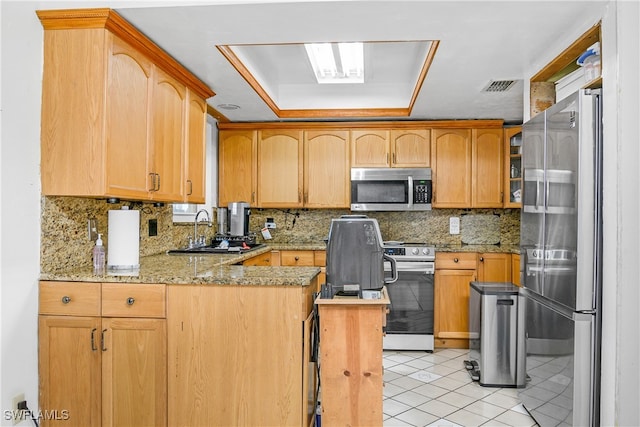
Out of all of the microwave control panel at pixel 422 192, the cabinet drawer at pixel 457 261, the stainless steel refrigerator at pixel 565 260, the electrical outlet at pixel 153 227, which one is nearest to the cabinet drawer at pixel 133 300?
the electrical outlet at pixel 153 227

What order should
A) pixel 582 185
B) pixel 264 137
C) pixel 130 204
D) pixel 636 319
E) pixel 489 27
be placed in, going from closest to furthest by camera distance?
pixel 636 319 → pixel 582 185 → pixel 489 27 → pixel 130 204 → pixel 264 137

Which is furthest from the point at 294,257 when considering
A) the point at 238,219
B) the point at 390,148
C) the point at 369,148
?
the point at 390,148

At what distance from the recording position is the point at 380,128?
4441 mm

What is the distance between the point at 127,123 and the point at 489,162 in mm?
3402

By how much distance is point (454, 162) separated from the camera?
14.5ft

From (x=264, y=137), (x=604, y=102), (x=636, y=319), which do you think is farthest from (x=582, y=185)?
(x=264, y=137)

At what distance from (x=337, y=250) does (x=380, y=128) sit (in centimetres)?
256

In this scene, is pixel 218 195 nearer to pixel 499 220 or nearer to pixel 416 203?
pixel 416 203

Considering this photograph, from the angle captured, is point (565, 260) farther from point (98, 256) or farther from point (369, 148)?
point (369, 148)

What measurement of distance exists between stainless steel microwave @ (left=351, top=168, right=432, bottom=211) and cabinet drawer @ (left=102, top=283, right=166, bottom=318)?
261 cm

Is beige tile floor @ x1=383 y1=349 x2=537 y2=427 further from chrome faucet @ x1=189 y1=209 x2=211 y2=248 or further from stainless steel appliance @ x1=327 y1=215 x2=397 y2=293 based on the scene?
chrome faucet @ x1=189 y1=209 x2=211 y2=248

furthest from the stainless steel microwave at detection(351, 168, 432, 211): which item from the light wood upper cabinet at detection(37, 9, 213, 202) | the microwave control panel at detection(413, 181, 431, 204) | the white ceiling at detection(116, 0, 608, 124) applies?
the light wood upper cabinet at detection(37, 9, 213, 202)

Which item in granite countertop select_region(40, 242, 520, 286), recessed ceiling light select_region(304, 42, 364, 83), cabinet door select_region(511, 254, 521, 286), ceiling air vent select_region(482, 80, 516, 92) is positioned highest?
recessed ceiling light select_region(304, 42, 364, 83)

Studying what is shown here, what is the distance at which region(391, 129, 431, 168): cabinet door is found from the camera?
443 centimetres
